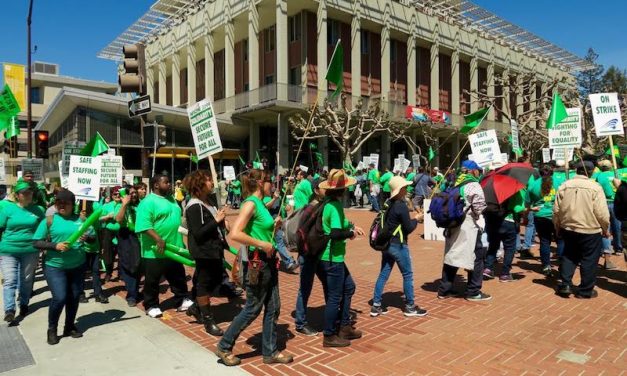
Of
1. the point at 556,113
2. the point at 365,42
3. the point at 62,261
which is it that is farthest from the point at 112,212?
the point at 365,42

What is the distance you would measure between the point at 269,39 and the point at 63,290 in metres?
27.5

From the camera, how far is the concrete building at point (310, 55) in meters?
28.2

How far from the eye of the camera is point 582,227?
6246 millimetres

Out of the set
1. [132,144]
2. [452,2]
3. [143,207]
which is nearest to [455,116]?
[452,2]

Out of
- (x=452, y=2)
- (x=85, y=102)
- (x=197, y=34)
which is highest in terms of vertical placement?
(x=452, y=2)

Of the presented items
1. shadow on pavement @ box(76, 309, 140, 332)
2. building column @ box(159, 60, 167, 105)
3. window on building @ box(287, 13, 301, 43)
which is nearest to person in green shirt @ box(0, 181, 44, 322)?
shadow on pavement @ box(76, 309, 140, 332)

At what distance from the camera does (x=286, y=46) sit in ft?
89.5

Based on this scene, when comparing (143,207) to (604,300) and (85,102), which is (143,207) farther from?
(85,102)

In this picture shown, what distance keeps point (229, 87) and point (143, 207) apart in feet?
86.7

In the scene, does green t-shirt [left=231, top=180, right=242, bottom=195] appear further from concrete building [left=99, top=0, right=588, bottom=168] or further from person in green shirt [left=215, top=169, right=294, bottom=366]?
person in green shirt [left=215, top=169, right=294, bottom=366]

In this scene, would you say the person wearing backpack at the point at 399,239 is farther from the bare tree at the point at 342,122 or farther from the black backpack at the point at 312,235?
the bare tree at the point at 342,122

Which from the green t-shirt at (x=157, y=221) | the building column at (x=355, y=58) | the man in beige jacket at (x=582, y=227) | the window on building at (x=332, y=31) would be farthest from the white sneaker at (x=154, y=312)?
the window on building at (x=332, y=31)

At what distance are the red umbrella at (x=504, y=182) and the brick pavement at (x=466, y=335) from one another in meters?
1.37

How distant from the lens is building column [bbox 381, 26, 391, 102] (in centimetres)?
3155
